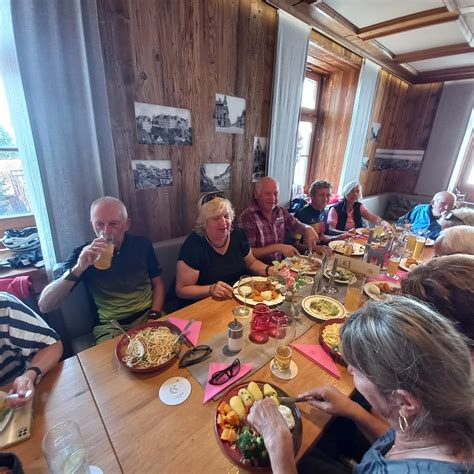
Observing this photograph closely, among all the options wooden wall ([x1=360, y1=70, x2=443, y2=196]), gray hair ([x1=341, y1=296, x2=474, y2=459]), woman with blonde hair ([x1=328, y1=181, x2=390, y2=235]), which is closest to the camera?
gray hair ([x1=341, y1=296, x2=474, y2=459])

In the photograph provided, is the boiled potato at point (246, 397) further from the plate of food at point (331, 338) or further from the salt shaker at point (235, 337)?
the plate of food at point (331, 338)

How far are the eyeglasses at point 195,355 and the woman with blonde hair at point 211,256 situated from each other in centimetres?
44

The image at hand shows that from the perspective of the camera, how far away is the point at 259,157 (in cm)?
281

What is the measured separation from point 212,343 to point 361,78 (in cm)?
423

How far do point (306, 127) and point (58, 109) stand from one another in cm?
350

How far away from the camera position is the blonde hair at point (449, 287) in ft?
2.68

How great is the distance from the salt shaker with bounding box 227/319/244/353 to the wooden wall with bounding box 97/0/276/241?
1.45 m

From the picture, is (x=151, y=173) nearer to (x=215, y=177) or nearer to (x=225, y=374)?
(x=215, y=177)

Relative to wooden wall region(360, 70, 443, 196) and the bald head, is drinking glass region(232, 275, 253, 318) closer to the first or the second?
the bald head

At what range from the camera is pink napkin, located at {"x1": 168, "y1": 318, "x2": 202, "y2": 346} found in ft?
3.54

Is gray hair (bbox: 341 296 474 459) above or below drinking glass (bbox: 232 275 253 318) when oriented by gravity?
above

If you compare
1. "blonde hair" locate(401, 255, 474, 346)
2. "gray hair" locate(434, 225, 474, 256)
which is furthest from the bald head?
"blonde hair" locate(401, 255, 474, 346)

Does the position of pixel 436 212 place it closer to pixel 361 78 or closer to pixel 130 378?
pixel 361 78

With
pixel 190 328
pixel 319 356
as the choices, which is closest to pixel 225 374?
pixel 190 328
